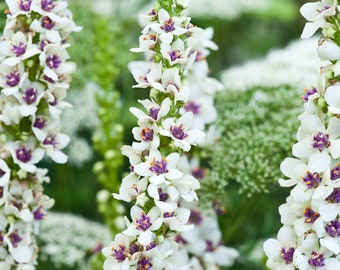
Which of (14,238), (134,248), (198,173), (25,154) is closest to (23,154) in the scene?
(25,154)

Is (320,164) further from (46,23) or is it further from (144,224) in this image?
(46,23)

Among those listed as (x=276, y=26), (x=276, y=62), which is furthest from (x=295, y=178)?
(x=276, y=26)

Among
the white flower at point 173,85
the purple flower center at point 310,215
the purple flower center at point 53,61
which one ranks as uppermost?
the purple flower center at point 53,61

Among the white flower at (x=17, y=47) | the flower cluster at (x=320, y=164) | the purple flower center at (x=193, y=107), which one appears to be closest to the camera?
the flower cluster at (x=320, y=164)

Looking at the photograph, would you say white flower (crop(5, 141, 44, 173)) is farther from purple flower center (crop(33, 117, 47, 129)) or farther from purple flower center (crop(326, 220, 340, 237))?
purple flower center (crop(326, 220, 340, 237))

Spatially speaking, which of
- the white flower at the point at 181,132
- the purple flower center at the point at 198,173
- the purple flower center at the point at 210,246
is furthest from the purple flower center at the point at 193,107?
the white flower at the point at 181,132

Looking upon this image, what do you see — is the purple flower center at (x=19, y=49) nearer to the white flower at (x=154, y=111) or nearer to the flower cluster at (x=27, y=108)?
the flower cluster at (x=27, y=108)

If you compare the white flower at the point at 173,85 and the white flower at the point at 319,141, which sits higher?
the white flower at the point at 173,85
